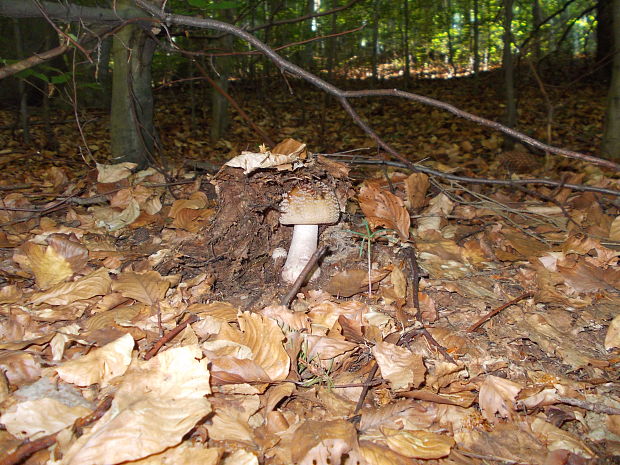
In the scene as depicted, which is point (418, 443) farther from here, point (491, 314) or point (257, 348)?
point (491, 314)

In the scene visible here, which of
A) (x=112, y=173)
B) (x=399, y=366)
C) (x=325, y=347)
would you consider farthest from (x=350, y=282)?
(x=112, y=173)

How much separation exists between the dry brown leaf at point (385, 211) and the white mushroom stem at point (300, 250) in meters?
0.34

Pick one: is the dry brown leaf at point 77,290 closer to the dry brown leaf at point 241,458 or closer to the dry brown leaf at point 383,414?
the dry brown leaf at point 241,458

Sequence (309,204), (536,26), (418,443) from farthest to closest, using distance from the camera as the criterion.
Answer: (536,26)
(309,204)
(418,443)

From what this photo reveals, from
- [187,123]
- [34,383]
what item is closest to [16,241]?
[34,383]

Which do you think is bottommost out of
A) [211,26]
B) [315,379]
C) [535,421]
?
[535,421]

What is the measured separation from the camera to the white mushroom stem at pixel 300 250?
7.57 feet

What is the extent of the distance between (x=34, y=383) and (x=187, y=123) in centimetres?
896

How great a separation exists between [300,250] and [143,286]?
0.83 metres

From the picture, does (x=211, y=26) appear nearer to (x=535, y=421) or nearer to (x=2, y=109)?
(x=535, y=421)

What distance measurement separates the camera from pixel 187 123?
31.8 ft

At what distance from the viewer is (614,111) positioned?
15.7ft

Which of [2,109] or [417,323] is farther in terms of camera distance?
[2,109]

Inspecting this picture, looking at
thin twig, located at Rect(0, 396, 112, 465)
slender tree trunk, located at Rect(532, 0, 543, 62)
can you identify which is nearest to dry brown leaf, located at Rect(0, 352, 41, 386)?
thin twig, located at Rect(0, 396, 112, 465)
